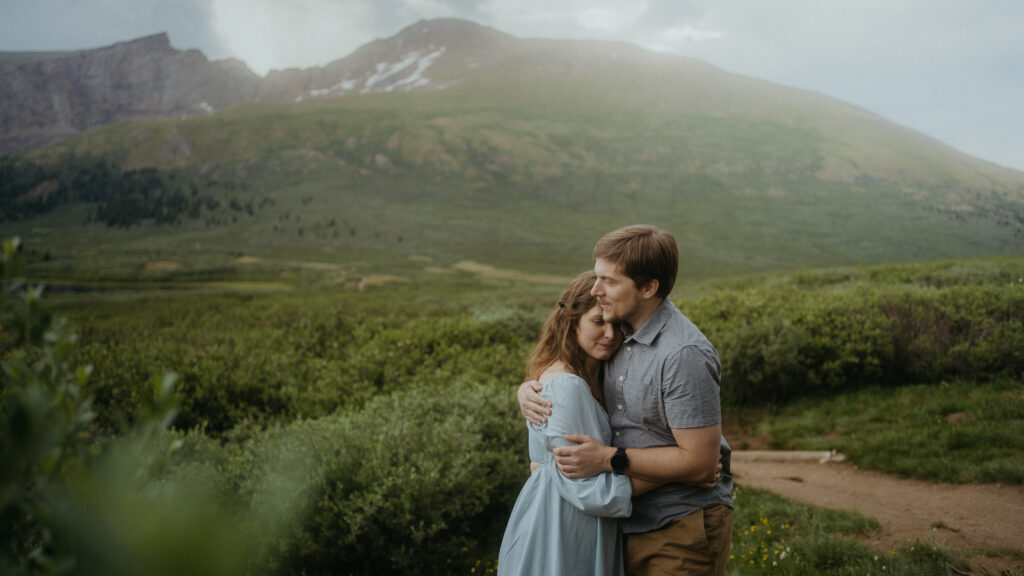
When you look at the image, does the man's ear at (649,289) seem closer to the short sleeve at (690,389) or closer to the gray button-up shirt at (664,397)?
the gray button-up shirt at (664,397)

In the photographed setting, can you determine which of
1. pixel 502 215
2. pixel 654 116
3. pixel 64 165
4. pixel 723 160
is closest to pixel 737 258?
pixel 502 215

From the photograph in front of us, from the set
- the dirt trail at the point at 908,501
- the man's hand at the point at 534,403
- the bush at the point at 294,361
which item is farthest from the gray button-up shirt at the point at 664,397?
the bush at the point at 294,361

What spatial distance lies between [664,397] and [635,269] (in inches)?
24.8

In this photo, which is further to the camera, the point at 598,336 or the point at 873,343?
the point at 873,343

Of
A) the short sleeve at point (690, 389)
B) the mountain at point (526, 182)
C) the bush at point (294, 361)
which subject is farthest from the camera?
the mountain at point (526, 182)

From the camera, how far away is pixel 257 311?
17.0m

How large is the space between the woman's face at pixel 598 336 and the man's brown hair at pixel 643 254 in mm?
310

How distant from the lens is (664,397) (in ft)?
8.30

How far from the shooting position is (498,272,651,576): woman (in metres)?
2.50

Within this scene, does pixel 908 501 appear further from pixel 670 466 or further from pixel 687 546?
pixel 670 466

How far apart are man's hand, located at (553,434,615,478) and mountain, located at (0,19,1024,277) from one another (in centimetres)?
6750

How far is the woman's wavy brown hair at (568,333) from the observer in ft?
9.68

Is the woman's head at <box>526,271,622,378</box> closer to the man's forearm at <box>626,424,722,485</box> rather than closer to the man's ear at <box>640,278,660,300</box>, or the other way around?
the man's ear at <box>640,278,660,300</box>

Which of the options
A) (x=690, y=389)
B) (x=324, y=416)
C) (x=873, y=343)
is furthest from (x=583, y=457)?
(x=873, y=343)
